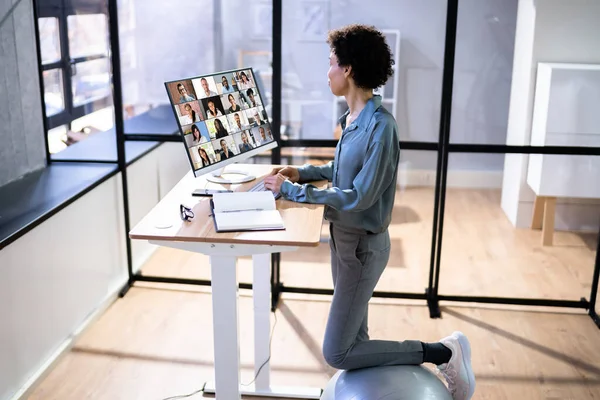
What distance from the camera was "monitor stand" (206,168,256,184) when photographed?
2.92m

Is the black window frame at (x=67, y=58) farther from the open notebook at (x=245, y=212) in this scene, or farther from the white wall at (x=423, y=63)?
the open notebook at (x=245, y=212)

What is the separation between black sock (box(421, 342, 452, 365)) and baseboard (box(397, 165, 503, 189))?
1.38 m

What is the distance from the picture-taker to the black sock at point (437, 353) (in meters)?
2.69

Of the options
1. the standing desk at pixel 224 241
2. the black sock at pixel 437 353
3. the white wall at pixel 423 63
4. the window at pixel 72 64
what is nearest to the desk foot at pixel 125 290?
the window at pixel 72 64

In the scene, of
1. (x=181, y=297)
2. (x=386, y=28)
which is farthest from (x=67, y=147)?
(x=386, y=28)

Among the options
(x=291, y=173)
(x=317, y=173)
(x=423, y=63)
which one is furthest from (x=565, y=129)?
(x=291, y=173)

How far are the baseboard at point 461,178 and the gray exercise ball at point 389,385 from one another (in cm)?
146

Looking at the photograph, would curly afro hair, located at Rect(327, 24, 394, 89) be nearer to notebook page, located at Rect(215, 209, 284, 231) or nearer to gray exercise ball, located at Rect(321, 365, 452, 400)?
notebook page, located at Rect(215, 209, 284, 231)

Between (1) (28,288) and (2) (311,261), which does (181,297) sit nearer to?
(2) (311,261)

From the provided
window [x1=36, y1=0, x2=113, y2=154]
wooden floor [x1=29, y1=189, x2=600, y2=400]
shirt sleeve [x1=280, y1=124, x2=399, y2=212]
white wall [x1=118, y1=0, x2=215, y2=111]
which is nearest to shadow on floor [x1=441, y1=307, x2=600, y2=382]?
wooden floor [x1=29, y1=189, x2=600, y2=400]

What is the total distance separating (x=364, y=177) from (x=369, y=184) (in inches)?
1.1

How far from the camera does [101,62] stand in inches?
157

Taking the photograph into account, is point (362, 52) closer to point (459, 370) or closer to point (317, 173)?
point (317, 173)

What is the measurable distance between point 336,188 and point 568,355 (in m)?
1.80
